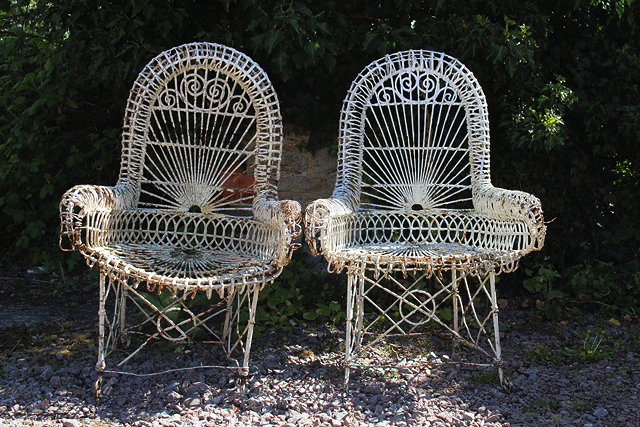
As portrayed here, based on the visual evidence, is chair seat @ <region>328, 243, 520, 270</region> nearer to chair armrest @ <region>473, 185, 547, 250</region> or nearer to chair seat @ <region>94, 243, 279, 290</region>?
chair armrest @ <region>473, 185, 547, 250</region>

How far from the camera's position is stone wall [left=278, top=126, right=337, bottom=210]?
3400 millimetres

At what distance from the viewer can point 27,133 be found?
11.8 ft

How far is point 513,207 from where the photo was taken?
242cm

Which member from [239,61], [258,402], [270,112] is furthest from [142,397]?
[239,61]

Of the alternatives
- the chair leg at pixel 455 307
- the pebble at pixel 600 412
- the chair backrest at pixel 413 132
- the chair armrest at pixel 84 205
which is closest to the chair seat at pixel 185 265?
the chair armrest at pixel 84 205

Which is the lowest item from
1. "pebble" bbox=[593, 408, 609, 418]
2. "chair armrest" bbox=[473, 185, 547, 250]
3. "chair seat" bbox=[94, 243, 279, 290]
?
"pebble" bbox=[593, 408, 609, 418]

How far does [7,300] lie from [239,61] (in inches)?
67.5

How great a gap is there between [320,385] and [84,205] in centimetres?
104

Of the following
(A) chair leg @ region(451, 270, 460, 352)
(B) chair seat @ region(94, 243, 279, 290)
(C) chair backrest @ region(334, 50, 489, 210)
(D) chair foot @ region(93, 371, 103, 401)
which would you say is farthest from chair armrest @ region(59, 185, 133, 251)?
(A) chair leg @ region(451, 270, 460, 352)

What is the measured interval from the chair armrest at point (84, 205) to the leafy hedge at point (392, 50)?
2.44 feet

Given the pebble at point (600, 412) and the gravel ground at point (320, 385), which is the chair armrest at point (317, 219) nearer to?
the gravel ground at point (320, 385)

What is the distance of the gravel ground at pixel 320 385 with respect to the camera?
2.19m

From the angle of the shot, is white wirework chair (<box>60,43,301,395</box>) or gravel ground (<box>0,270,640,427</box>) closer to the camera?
gravel ground (<box>0,270,640,427</box>)

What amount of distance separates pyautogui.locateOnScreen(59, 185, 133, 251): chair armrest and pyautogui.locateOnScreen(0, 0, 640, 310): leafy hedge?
2.44 feet
